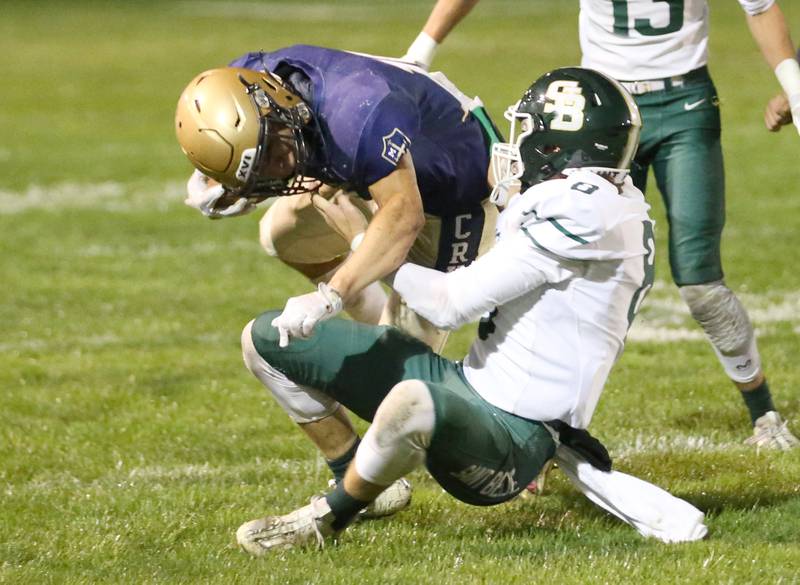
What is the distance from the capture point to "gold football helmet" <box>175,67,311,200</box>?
12.6 ft

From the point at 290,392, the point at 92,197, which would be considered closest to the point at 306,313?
the point at 290,392

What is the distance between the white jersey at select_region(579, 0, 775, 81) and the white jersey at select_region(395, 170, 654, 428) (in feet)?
→ 4.59

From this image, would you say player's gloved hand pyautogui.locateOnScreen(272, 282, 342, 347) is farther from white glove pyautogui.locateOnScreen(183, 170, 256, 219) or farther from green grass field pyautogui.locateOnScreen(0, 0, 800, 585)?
white glove pyautogui.locateOnScreen(183, 170, 256, 219)

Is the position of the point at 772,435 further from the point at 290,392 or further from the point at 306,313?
the point at 306,313

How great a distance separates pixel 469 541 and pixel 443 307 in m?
0.72

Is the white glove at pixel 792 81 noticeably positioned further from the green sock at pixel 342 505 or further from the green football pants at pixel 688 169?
the green sock at pixel 342 505

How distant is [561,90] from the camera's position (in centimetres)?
388

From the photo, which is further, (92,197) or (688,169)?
(92,197)

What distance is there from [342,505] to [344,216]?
32.9 inches

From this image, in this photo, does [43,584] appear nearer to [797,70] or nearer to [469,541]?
[469,541]

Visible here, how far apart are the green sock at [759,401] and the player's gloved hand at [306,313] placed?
2021mm

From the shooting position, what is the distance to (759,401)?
5188mm

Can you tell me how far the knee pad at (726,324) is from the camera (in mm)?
5055

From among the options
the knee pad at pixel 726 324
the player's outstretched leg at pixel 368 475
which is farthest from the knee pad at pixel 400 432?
the knee pad at pixel 726 324
